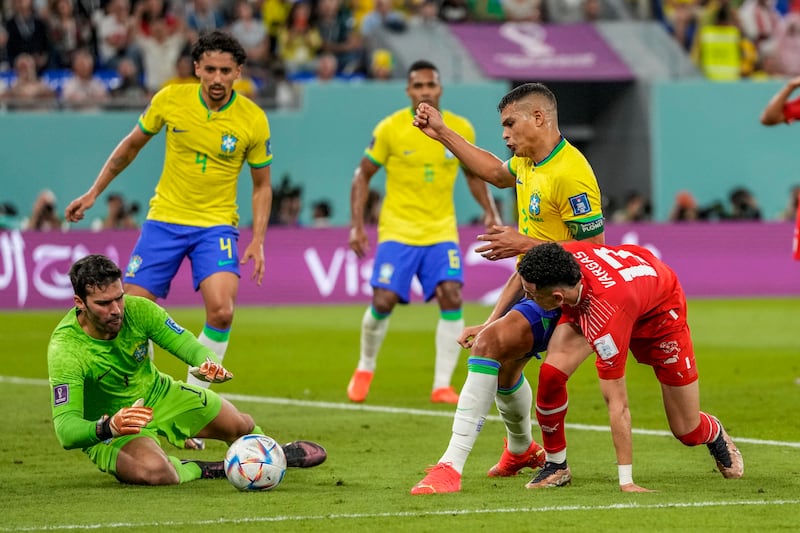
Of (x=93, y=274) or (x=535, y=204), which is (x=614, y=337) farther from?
(x=93, y=274)

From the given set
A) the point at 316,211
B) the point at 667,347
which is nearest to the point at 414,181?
the point at 667,347

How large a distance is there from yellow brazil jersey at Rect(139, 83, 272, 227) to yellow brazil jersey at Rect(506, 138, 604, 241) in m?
2.88

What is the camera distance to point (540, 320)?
8055 mm

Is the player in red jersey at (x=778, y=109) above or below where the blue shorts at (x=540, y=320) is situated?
above

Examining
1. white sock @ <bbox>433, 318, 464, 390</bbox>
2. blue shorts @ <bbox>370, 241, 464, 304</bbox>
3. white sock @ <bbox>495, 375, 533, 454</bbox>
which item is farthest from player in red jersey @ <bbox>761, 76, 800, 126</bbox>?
white sock @ <bbox>495, 375, 533, 454</bbox>

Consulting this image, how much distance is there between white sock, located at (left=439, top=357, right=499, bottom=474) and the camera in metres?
7.85

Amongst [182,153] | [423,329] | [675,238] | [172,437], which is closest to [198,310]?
[423,329]

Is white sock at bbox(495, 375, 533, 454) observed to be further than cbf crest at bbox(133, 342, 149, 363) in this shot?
Yes

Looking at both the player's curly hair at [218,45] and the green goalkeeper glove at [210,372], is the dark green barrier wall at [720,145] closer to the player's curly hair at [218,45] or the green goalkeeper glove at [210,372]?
the player's curly hair at [218,45]

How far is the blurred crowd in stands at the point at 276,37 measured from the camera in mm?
24094

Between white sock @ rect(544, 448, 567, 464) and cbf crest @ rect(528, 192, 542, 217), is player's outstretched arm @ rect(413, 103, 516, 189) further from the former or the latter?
white sock @ rect(544, 448, 567, 464)

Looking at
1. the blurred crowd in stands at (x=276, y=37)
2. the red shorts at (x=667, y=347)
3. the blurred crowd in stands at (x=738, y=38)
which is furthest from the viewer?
the blurred crowd in stands at (x=738, y=38)

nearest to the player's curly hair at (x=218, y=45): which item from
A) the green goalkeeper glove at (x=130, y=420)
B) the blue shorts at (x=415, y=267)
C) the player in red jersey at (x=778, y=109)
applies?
the blue shorts at (x=415, y=267)

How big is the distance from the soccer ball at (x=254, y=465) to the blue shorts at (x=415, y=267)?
14.5 feet
